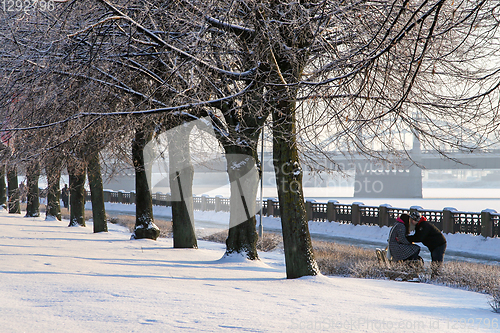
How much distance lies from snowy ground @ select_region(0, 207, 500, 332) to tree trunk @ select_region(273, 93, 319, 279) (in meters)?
0.30

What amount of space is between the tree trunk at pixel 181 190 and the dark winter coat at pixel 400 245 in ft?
17.8

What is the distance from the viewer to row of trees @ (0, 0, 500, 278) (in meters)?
6.70

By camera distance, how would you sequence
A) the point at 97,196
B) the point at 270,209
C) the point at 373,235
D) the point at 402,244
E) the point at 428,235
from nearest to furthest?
the point at 428,235 < the point at 402,244 < the point at 97,196 < the point at 373,235 < the point at 270,209

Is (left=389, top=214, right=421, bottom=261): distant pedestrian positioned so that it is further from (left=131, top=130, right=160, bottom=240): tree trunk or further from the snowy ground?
(left=131, top=130, right=160, bottom=240): tree trunk

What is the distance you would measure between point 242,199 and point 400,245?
3556 mm

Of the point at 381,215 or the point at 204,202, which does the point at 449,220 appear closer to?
the point at 381,215

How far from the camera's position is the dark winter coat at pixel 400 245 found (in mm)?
8812

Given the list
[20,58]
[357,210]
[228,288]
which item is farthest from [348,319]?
[357,210]

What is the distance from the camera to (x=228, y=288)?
6555 mm

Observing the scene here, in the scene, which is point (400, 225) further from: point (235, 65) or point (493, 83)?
point (235, 65)

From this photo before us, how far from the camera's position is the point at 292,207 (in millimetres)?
7488

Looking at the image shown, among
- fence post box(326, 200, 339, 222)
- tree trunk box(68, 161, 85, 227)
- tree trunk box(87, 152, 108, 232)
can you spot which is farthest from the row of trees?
fence post box(326, 200, 339, 222)

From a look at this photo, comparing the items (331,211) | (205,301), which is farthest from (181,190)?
(331,211)

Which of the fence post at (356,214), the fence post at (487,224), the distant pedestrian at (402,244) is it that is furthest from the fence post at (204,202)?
the distant pedestrian at (402,244)
